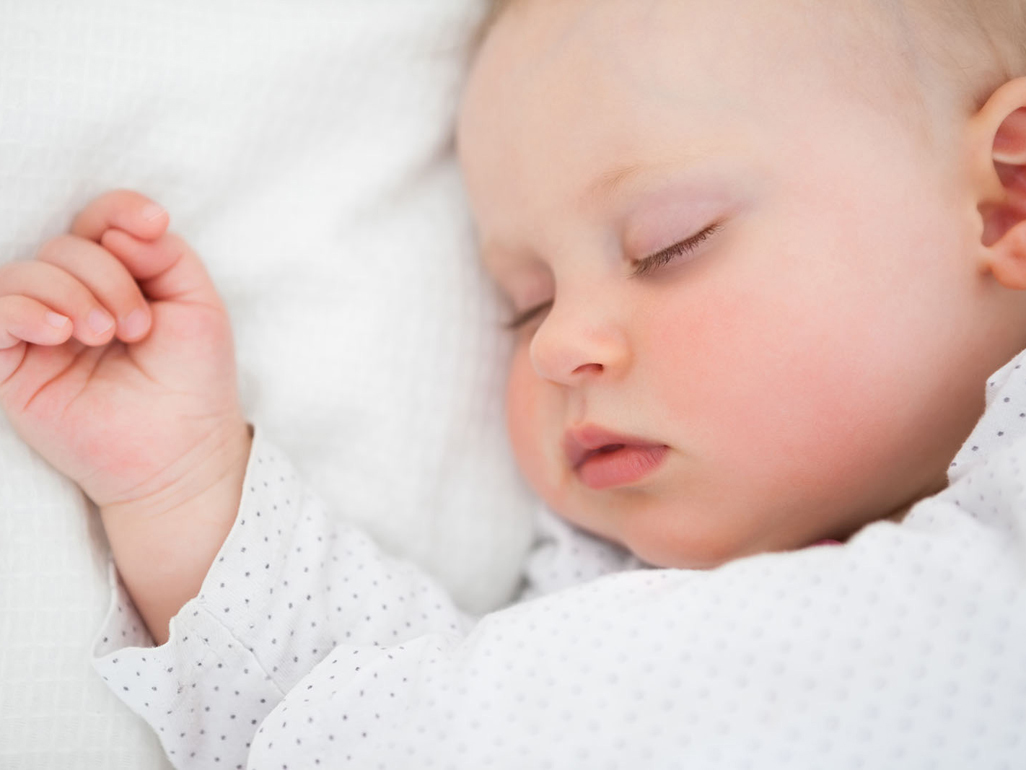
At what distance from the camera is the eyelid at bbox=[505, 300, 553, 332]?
3.72 ft

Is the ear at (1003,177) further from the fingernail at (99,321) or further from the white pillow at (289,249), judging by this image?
the fingernail at (99,321)

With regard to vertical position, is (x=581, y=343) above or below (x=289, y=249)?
below

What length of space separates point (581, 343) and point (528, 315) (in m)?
0.26

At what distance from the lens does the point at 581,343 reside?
92 centimetres

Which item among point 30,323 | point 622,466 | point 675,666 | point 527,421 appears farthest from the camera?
point 527,421

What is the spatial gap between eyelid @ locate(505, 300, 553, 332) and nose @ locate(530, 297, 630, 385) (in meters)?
0.16

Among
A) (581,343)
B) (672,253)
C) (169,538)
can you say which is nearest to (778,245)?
(672,253)

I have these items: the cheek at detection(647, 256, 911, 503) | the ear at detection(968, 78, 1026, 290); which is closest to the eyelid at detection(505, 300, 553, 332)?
the cheek at detection(647, 256, 911, 503)

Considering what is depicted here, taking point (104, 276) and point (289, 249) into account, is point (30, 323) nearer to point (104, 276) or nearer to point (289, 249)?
point (104, 276)

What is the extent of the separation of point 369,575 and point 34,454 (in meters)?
0.38

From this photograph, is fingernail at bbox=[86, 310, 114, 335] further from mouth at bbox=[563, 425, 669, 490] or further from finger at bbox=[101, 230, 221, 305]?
mouth at bbox=[563, 425, 669, 490]

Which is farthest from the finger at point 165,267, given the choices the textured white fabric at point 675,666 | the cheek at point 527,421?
the cheek at point 527,421

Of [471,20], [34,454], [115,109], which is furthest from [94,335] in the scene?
[471,20]

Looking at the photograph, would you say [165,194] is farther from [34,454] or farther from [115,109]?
[34,454]
